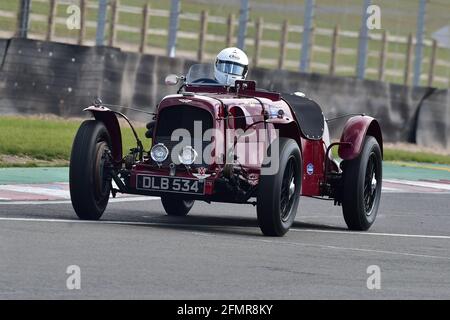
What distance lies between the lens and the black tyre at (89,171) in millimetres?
13086

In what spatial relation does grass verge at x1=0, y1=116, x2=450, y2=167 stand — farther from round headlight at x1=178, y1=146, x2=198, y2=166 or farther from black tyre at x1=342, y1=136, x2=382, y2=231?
round headlight at x1=178, y1=146, x2=198, y2=166

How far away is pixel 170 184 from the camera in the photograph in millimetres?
13008

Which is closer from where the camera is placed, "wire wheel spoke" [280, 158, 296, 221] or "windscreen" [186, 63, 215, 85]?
"wire wheel spoke" [280, 158, 296, 221]

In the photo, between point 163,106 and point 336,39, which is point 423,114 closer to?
point 336,39

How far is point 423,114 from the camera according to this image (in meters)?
27.1

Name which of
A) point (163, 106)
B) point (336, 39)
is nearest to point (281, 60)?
point (336, 39)

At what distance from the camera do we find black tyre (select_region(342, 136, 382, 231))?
46.2 ft

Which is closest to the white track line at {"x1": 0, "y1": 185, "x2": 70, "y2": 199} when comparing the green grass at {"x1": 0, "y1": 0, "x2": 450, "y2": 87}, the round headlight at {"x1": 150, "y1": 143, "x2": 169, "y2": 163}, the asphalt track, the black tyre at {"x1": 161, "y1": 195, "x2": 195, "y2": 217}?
the asphalt track

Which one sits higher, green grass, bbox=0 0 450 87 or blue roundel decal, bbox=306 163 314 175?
green grass, bbox=0 0 450 87

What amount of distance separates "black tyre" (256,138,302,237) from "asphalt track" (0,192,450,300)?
5.7 inches

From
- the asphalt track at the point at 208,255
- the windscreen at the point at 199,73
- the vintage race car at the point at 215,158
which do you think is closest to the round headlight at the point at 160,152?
the vintage race car at the point at 215,158

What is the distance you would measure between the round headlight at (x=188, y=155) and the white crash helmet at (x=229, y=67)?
154 centimetres

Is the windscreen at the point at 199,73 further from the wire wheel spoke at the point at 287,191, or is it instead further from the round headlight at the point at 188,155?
the wire wheel spoke at the point at 287,191
